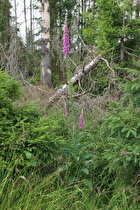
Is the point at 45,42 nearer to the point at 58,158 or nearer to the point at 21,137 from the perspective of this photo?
the point at 58,158

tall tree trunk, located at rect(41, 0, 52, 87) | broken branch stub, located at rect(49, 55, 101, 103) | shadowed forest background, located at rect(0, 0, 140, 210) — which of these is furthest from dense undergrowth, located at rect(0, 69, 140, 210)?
tall tree trunk, located at rect(41, 0, 52, 87)

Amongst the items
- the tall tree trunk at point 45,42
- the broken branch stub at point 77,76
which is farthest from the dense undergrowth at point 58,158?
the tall tree trunk at point 45,42

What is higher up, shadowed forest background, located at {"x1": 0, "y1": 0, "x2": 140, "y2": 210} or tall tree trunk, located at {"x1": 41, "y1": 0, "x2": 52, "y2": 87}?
tall tree trunk, located at {"x1": 41, "y1": 0, "x2": 52, "y2": 87}

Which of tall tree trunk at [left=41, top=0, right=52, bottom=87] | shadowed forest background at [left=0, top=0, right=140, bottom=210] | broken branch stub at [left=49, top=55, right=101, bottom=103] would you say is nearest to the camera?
shadowed forest background at [left=0, top=0, right=140, bottom=210]

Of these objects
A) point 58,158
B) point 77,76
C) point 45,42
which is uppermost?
point 45,42

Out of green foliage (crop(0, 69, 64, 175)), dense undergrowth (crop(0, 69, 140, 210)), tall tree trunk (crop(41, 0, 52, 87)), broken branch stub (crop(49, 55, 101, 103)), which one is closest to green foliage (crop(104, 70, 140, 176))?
dense undergrowth (crop(0, 69, 140, 210))

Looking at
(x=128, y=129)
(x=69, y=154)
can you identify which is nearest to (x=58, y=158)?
(x=69, y=154)

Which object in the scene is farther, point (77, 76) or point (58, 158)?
point (77, 76)

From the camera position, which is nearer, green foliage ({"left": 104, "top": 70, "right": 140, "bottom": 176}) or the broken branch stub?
green foliage ({"left": 104, "top": 70, "right": 140, "bottom": 176})

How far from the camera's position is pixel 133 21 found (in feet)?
20.0

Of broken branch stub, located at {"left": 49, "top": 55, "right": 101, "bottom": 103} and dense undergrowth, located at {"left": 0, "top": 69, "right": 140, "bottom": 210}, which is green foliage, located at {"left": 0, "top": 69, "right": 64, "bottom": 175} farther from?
broken branch stub, located at {"left": 49, "top": 55, "right": 101, "bottom": 103}

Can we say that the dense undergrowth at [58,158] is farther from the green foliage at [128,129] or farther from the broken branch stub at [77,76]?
the broken branch stub at [77,76]

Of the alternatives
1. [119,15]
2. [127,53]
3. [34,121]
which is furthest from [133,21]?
[34,121]

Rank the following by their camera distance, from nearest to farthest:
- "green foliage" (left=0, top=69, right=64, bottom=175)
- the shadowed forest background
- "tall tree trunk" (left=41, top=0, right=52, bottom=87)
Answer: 1. the shadowed forest background
2. "green foliage" (left=0, top=69, right=64, bottom=175)
3. "tall tree trunk" (left=41, top=0, right=52, bottom=87)
